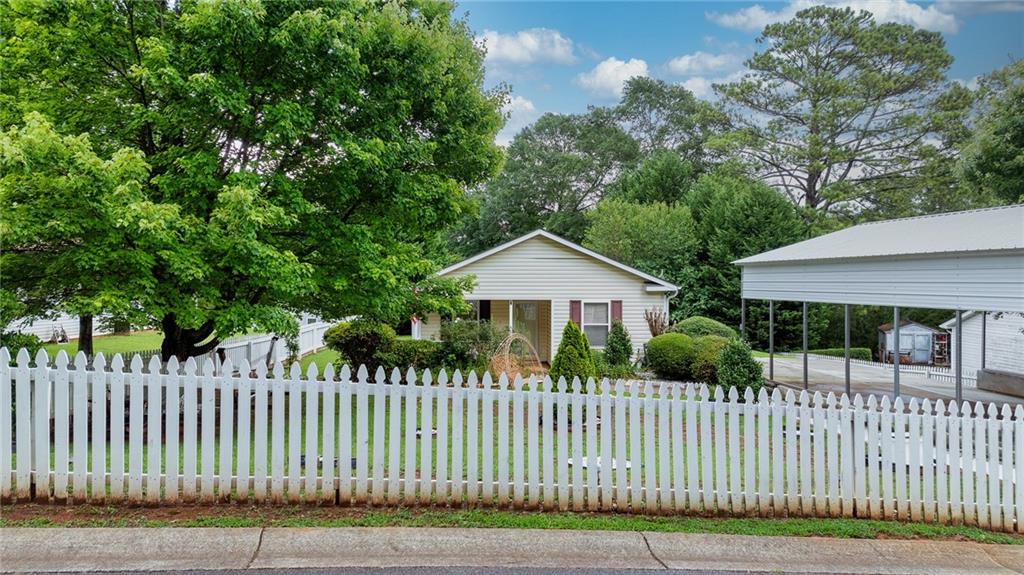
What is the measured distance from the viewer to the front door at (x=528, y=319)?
63.3 ft

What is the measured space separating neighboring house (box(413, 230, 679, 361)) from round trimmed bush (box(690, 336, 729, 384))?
10.0 ft

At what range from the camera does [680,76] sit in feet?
138

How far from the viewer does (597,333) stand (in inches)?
699

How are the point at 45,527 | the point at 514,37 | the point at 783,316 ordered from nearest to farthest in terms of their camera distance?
the point at 45,527, the point at 514,37, the point at 783,316

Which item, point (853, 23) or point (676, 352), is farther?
point (853, 23)

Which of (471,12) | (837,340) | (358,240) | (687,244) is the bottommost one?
(837,340)

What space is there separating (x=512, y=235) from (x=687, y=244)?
16.3 meters

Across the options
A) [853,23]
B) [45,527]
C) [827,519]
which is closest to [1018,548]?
[827,519]

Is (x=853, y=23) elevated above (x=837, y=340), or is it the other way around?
(x=853, y=23)

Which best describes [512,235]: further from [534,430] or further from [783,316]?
[534,430]

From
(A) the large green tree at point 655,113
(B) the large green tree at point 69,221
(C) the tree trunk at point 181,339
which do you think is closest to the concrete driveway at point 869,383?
(C) the tree trunk at point 181,339

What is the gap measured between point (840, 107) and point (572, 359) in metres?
29.8

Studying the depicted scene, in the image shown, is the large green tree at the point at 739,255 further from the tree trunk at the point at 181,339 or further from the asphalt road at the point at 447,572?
the asphalt road at the point at 447,572

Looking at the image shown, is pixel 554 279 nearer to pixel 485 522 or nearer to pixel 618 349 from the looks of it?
pixel 618 349
